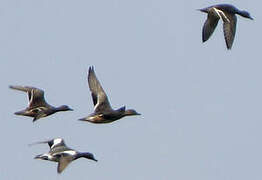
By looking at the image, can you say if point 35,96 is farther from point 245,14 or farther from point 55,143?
point 245,14

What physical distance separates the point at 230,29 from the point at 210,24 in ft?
3.74

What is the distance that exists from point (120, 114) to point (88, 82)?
2.25 meters

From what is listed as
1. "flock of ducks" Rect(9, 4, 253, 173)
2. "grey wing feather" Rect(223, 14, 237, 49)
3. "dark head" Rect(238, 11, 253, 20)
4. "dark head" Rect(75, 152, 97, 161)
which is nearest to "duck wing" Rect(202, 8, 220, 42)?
"flock of ducks" Rect(9, 4, 253, 173)

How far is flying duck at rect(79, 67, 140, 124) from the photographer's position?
3969cm

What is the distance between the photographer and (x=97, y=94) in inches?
1620

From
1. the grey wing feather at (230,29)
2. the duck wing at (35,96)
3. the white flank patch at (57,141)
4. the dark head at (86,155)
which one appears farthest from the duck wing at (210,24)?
the white flank patch at (57,141)

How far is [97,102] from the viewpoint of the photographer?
40.8 meters

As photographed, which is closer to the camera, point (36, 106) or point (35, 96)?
point (36, 106)

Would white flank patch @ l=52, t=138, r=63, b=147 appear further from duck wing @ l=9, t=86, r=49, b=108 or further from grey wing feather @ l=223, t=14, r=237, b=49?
grey wing feather @ l=223, t=14, r=237, b=49

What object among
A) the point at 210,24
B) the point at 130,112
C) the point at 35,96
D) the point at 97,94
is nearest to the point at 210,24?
the point at 210,24

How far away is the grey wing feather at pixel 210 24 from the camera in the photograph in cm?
4034

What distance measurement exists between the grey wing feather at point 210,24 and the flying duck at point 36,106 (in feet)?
17.7

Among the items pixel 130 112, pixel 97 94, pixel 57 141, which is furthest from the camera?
pixel 57 141

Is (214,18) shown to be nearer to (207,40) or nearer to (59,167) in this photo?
(207,40)
